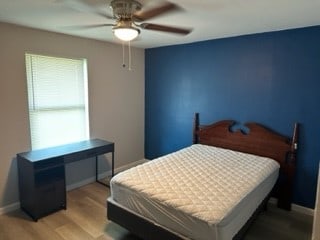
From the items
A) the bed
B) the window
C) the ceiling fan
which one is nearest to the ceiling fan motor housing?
the ceiling fan

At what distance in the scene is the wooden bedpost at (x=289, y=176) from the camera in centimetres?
281

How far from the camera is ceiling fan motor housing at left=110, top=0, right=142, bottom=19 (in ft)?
6.01

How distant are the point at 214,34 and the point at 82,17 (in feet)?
5.62

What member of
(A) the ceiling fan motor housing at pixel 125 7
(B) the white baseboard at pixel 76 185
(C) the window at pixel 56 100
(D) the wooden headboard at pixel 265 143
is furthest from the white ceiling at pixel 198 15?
(B) the white baseboard at pixel 76 185

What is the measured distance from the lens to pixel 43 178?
2766 millimetres

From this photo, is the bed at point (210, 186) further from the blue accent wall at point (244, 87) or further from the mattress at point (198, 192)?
the blue accent wall at point (244, 87)

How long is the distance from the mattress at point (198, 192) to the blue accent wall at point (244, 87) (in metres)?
0.54

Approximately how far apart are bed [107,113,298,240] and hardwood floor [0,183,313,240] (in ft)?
0.69

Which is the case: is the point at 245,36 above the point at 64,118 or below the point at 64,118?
above

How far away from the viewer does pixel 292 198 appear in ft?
9.77

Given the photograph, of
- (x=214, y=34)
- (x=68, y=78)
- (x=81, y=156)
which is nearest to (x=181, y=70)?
(x=214, y=34)

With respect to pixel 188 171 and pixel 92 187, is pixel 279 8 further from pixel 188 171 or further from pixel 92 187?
pixel 92 187

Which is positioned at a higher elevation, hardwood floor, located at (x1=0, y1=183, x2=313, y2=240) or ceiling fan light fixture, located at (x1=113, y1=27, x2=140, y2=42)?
ceiling fan light fixture, located at (x1=113, y1=27, x2=140, y2=42)

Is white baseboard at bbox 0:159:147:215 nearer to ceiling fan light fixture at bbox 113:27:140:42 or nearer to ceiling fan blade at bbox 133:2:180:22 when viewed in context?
ceiling fan light fixture at bbox 113:27:140:42
